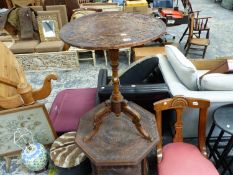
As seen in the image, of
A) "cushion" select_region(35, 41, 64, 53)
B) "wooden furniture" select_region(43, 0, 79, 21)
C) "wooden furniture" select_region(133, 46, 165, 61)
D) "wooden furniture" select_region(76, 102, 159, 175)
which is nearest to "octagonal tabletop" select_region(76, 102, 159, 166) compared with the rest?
"wooden furniture" select_region(76, 102, 159, 175)

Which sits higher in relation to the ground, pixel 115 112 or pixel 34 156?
pixel 115 112

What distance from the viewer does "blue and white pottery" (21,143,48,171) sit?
1.94 meters

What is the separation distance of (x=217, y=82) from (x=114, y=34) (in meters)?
1.22

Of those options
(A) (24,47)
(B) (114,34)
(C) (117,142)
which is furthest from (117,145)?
(A) (24,47)

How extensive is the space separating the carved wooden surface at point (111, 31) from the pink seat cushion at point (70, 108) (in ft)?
3.85

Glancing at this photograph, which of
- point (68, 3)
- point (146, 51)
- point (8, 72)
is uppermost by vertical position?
point (68, 3)

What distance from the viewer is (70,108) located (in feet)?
7.58

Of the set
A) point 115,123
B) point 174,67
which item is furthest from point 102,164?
point 174,67

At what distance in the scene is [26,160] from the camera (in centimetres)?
195

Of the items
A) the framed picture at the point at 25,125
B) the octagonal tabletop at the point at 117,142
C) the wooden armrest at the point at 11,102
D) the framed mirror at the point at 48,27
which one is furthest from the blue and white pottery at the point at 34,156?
the framed mirror at the point at 48,27

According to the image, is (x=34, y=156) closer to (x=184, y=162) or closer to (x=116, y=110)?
(x=116, y=110)

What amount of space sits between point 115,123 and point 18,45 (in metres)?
2.89

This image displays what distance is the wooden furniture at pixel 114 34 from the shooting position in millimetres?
967

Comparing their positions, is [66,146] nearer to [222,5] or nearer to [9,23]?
[9,23]
